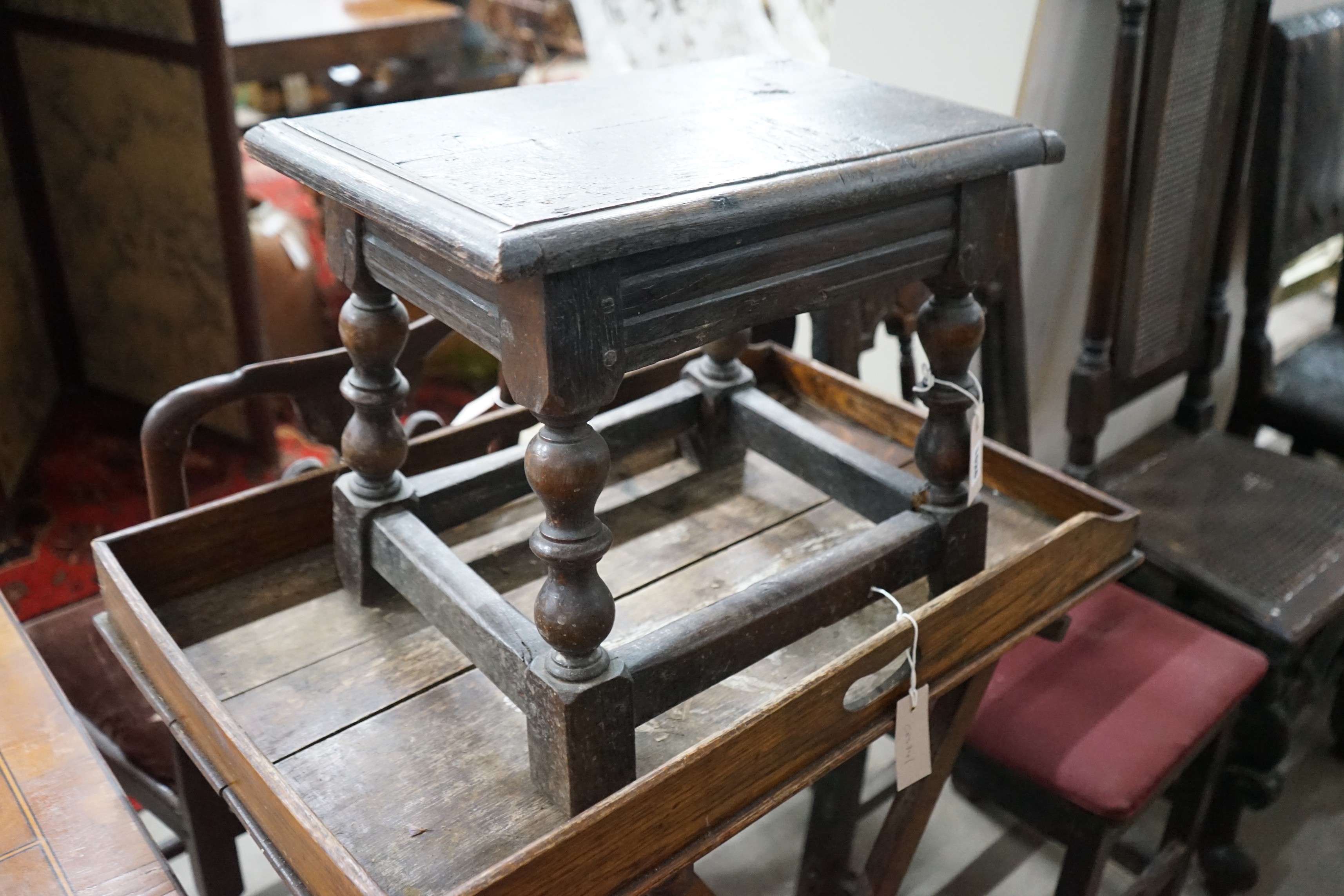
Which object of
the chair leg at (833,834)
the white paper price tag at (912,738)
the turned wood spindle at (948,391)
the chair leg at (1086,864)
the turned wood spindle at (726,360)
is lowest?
the chair leg at (833,834)

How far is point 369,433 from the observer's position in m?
1.00

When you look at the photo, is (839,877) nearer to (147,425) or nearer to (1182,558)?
(1182,558)

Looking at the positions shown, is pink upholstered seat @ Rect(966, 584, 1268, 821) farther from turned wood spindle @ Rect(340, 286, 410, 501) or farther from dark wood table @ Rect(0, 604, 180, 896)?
dark wood table @ Rect(0, 604, 180, 896)

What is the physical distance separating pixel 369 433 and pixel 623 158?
35 centimetres

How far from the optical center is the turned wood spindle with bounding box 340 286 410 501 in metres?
0.96

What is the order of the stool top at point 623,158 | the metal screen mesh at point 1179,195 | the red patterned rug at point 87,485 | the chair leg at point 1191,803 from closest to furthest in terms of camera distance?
the stool top at point 623,158, the chair leg at point 1191,803, the metal screen mesh at point 1179,195, the red patterned rug at point 87,485

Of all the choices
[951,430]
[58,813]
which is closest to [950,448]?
[951,430]

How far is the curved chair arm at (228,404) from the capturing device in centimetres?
110

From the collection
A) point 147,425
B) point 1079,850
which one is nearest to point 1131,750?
point 1079,850

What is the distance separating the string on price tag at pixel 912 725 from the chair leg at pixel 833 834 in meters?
0.44

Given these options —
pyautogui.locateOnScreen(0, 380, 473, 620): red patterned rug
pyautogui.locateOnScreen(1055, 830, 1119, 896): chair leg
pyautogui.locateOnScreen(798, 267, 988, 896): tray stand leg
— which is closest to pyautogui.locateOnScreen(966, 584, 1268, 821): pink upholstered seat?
pyautogui.locateOnScreen(1055, 830, 1119, 896): chair leg

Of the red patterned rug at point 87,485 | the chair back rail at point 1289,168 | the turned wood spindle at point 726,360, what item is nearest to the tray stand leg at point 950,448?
the turned wood spindle at point 726,360

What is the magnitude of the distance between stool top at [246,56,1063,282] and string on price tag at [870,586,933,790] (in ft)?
1.16

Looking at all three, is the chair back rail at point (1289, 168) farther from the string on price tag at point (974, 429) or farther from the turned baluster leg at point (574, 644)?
the turned baluster leg at point (574, 644)
